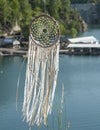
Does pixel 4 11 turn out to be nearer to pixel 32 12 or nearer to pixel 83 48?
pixel 32 12

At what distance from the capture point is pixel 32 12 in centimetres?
3416

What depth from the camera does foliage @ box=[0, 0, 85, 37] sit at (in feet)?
103

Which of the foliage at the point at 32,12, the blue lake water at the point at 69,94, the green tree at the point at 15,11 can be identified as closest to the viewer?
the blue lake water at the point at 69,94

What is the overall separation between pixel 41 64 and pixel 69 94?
516 inches

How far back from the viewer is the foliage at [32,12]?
1241 inches

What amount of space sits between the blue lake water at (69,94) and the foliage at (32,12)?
17.8 ft

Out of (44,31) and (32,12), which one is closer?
(44,31)

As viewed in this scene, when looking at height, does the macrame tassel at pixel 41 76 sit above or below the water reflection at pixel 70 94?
above

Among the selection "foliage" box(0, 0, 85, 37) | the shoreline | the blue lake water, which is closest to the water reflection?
the blue lake water

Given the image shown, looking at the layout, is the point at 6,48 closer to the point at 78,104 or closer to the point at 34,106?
the point at 78,104

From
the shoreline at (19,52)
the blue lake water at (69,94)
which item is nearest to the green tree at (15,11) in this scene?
the shoreline at (19,52)

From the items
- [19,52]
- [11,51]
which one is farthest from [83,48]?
[11,51]

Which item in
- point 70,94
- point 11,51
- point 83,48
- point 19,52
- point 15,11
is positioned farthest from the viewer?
point 15,11

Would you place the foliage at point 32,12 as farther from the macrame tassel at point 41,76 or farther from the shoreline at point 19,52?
the macrame tassel at point 41,76
